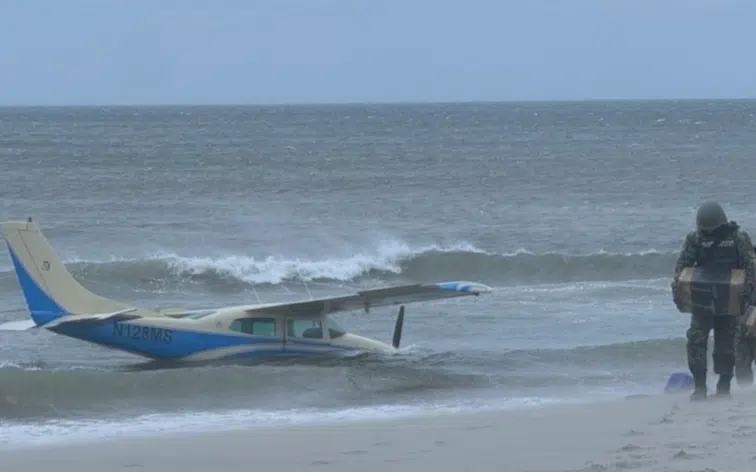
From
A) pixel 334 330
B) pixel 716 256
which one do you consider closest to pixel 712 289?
pixel 716 256

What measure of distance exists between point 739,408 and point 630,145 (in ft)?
289

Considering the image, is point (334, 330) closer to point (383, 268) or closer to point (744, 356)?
point (744, 356)

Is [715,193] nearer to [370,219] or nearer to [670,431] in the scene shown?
[370,219]

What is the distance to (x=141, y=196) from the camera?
51781 millimetres

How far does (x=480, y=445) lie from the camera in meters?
10.0

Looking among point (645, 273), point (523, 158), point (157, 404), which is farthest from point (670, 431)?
point (523, 158)

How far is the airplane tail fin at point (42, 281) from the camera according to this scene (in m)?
Result: 18.1

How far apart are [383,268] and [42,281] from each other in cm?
1556

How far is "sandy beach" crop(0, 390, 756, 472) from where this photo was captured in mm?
8992

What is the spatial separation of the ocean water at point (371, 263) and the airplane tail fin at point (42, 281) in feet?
2.59

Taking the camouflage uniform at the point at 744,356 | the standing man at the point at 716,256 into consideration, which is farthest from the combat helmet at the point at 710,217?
the camouflage uniform at the point at 744,356

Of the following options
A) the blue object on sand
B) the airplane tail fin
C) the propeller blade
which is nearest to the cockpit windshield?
the propeller blade

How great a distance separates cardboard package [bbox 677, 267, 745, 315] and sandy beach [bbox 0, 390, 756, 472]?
31.4 inches

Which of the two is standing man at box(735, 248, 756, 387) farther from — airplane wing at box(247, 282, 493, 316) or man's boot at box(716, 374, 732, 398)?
airplane wing at box(247, 282, 493, 316)
